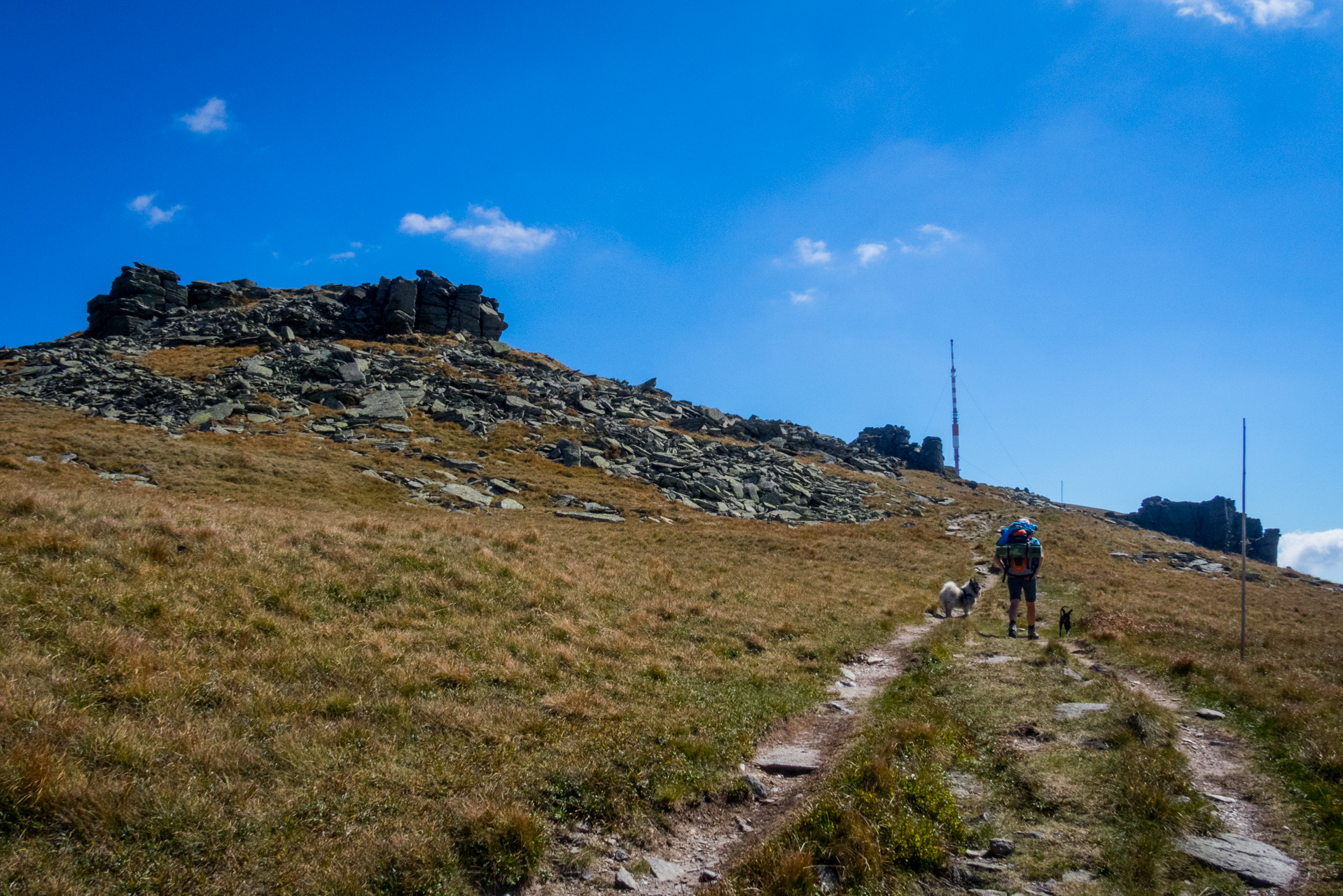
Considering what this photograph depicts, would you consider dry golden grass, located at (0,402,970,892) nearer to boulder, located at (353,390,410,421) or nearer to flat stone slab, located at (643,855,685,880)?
flat stone slab, located at (643,855,685,880)

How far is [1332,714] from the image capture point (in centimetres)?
923

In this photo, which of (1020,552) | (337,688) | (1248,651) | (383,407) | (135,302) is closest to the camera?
(337,688)

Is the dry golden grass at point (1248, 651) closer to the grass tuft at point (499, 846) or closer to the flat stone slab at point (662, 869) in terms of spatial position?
the flat stone slab at point (662, 869)

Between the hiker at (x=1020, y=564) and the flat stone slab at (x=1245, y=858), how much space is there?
400 inches

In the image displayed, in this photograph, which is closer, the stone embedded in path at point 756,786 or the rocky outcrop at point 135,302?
the stone embedded in path at point 756,786

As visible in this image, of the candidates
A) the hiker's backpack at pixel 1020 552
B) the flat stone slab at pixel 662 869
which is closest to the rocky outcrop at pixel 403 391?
the hiker's backpack at pixel 1020 552

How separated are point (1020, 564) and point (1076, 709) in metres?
6.68

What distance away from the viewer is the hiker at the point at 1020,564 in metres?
16.1

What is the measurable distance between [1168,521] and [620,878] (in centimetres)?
15611

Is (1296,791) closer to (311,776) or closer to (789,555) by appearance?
(311,776)

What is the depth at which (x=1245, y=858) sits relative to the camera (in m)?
5.97

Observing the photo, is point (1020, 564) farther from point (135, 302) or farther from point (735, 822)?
point (135, 302)

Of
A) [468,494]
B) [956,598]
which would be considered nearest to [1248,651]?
[956,598]

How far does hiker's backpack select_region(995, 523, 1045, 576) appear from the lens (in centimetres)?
1612
